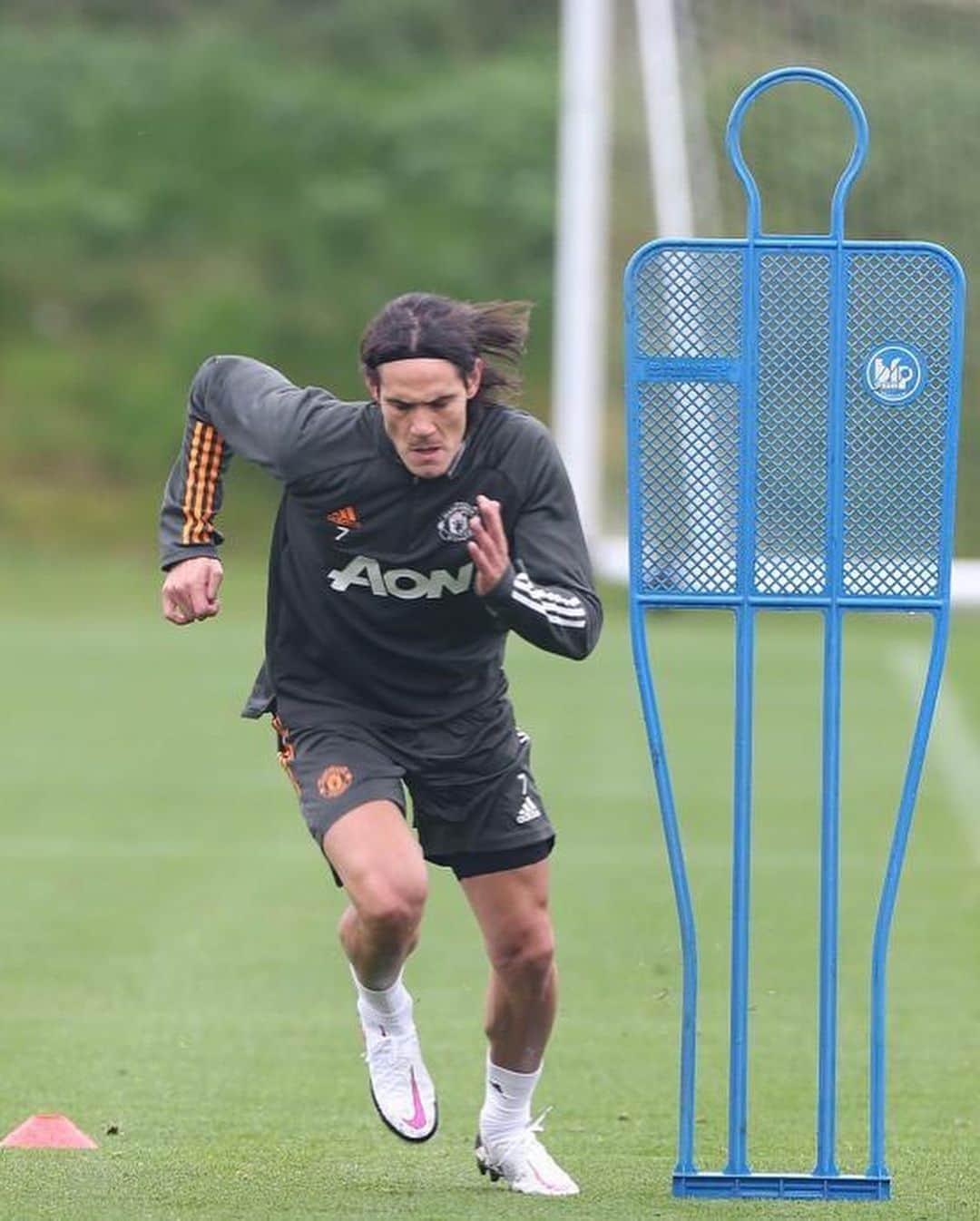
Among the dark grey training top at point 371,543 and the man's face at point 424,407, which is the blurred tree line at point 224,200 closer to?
the dark grey training top at point 371,543

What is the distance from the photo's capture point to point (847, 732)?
18453 millimetres

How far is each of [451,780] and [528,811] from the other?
0.66 feet

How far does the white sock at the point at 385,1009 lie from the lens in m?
6.64

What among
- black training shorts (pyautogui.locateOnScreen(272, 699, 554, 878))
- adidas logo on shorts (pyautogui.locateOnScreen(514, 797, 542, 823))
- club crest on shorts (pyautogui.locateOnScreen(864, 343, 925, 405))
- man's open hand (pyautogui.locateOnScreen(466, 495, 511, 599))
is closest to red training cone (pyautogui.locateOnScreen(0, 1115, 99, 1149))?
black training shorts (pyautogui.locateOnScreen(272, 699, 554, 878))

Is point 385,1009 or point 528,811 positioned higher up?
point 528,811

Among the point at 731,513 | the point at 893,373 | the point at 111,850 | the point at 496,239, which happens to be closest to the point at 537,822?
the point at 731,513

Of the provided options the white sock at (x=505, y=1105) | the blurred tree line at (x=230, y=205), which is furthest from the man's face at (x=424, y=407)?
the blurred tree line at (x=230, y=205)

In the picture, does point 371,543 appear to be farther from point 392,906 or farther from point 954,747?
point 954,747

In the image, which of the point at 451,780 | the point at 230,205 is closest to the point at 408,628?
the point at 451,780

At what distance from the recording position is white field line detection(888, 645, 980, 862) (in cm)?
1527

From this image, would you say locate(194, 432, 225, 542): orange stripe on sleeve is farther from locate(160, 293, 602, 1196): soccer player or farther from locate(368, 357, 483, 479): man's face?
locate(368, 357, 483, 479): man's face

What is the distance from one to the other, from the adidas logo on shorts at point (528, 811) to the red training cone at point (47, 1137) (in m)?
1.43

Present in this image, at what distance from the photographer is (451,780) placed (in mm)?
6590

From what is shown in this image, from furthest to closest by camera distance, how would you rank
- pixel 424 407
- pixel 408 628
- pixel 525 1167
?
pixel 525 1167 → pixel 408 628 → pixel 424 407
